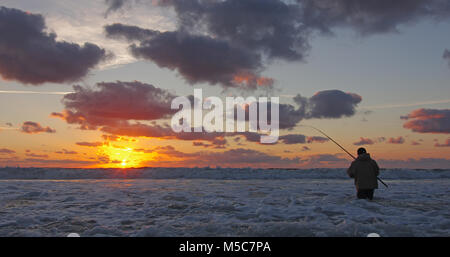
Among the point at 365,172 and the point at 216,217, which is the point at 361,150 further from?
the point at 216,217

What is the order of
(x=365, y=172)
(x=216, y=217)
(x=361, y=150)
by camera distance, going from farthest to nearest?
(x=361, y=150) < (x=365, y=172) < (x=216, y=217)

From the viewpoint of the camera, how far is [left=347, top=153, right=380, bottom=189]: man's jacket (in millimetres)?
10609

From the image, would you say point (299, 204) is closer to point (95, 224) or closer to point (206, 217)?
point (206, 217)

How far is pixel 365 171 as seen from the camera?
10586 mm

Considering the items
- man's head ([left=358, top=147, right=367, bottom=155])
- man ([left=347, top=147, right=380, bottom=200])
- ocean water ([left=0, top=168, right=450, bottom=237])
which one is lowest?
ocean water ([left=0, top=168, right=450, bottom=237])

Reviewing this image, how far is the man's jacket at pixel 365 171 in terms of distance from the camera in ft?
34.8

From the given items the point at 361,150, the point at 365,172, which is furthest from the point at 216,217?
the point at 361,150

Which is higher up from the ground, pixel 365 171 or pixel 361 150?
pixel 361 150

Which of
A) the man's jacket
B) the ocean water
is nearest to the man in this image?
the man's jacket

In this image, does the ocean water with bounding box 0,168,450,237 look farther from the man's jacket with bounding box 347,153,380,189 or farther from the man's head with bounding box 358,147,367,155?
the man's head with bounding box 358,147,367,155

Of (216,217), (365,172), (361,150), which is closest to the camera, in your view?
(216,217)

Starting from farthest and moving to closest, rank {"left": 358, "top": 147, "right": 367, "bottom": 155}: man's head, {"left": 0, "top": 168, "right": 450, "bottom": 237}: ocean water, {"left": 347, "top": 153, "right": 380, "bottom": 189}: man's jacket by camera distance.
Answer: {"left": 358, "top": 147, "right": 367, "bottom": 155}: man's head < {"left": 347, "top": 153, "right": 380, "bottom": 189}: man's jacket < {"left": 0, "top": 168, "right": 450, "bottom": 237}: ocean water
